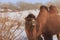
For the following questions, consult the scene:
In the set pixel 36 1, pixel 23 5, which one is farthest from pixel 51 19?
pixel 36 1

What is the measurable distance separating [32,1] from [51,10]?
1237 millimetres

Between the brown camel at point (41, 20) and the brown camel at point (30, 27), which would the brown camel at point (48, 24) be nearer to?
the brown camel at point (41, 20)

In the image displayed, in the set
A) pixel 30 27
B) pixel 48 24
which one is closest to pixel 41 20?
pixel 48 24

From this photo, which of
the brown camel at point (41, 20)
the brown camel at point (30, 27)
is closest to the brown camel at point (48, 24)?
the brown camel at point (41, 20)

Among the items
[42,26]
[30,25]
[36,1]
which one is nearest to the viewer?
[30,25]

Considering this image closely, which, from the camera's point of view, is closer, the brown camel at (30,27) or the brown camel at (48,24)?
the brown camel at (30,27)

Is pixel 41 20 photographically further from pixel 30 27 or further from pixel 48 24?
pixel 30 27

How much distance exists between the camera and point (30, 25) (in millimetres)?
1120

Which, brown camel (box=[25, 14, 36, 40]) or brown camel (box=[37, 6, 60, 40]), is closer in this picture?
brown camel (box=[25, 14, 36, 40])

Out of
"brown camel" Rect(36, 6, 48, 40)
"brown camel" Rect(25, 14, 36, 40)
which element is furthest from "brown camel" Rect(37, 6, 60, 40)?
"brown camel" Rect(25, 14, 36, 40)

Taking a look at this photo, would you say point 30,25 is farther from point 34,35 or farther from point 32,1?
point 32,1

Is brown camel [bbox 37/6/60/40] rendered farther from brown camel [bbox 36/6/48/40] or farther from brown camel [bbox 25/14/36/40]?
brown camel [bbox 25/14/36/40]

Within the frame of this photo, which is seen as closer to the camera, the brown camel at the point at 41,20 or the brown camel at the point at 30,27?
the brown camel at the point at 30,27

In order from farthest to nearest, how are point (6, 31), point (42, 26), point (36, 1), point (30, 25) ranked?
point (36, 1), point (6, 31), point (42, 26), point (30, 25)
